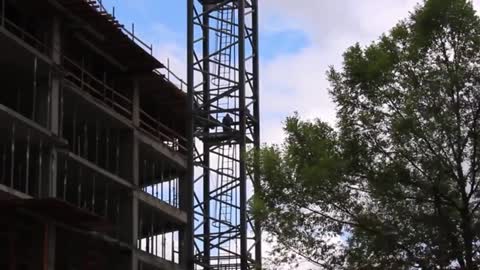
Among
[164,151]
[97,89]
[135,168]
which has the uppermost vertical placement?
[97,89]

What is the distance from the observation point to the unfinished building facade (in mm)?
38906

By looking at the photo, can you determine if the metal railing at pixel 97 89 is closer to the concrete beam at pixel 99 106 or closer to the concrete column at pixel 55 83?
the concrete beam at pixel 99 106

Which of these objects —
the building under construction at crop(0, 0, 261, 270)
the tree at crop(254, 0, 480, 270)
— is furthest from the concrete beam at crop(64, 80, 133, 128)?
the tree at crop(254, 0, 480, 270)

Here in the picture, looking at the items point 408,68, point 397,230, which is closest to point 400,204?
point 397,230

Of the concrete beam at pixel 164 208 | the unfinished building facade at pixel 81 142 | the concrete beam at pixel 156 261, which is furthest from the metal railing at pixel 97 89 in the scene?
the concrete beam at pixel 156 261

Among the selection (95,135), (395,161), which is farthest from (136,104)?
(395,161)

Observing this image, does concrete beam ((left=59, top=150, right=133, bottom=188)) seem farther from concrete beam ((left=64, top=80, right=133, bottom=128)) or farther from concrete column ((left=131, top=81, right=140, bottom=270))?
concrete beam ((left=64, top=80, right=133, bottom=128))

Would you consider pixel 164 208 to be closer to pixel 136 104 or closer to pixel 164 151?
A: pixel 164 151

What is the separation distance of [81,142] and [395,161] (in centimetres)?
3092

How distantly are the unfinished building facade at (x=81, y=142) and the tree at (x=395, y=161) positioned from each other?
60.9 feet

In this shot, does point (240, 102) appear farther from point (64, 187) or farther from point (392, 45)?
point (392, 45)

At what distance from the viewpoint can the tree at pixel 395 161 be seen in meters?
18.1

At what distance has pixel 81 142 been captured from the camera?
48094 mm

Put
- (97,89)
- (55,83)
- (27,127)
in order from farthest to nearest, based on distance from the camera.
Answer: (97,89)
(55,83)
(27,127)
